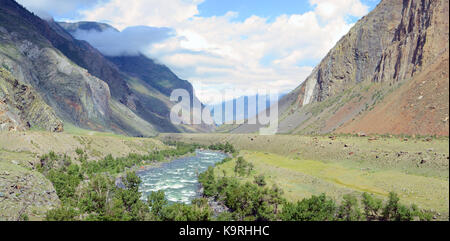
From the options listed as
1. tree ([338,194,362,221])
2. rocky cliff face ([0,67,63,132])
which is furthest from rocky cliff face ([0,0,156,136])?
tree ([338,194,362,221])

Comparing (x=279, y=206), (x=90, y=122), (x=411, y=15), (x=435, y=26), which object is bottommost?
(x=279, y=206)

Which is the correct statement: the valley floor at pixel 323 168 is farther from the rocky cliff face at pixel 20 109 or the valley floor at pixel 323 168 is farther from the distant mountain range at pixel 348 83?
the distant mountain range at pixel 348 83

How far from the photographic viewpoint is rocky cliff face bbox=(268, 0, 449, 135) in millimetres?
94938

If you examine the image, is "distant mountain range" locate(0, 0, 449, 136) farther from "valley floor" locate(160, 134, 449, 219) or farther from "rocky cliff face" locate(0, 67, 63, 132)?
"valley floor" locate(160, 134, 449, 219)

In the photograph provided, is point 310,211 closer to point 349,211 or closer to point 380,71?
point 349,211

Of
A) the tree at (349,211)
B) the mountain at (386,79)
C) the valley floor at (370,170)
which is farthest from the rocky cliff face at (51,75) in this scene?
the tree at (349,211)

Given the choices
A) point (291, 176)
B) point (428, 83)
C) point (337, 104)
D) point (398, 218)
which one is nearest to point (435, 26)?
point (428, 83)

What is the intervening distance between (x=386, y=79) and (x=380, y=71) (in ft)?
22.9

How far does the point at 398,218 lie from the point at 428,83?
7208cm

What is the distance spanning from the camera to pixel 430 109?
285 ft

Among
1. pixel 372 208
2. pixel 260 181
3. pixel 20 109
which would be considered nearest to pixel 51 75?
pixel 20 109

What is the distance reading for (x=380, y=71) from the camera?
135 metres

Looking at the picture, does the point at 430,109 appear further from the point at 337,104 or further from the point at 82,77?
the point at 82,77
